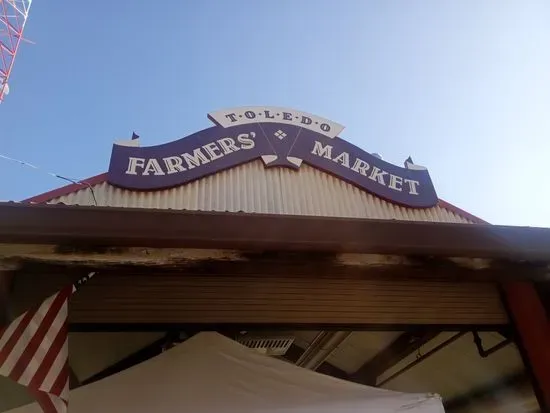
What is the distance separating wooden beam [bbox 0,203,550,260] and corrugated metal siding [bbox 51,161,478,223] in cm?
281

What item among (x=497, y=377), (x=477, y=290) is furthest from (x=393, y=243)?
(x=497, y=377)

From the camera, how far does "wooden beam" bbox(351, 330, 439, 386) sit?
15.8ft

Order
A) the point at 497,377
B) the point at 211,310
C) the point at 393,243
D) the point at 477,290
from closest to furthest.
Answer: the point at 393,243, the point at 211,310, the point at 477,290, the point at 497,377

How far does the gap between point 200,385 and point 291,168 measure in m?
3.64

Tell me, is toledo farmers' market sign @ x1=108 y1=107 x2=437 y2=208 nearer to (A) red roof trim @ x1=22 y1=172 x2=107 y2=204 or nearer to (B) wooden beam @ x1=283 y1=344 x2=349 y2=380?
(A) red roof trim @ x1=22 y1=172 x2=107 y2=204

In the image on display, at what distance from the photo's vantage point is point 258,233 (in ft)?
8.72

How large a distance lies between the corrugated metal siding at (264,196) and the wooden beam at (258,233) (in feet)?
9.22

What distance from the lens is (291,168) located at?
6.25 meters

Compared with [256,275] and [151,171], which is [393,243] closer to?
[256,275]

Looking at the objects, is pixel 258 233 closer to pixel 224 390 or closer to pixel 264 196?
pixel 224 390

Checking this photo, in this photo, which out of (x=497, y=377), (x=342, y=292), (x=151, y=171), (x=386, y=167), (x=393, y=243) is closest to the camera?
(x=393, y=243)

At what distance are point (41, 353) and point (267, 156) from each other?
4141 mm

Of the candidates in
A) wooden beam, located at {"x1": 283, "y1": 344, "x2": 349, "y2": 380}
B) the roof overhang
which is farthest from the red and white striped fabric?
wooden beam, located at {"x1": 283, "y1": 344, "x2": 349, "y2": 380}

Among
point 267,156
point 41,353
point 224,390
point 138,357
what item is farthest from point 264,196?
point 41,353
